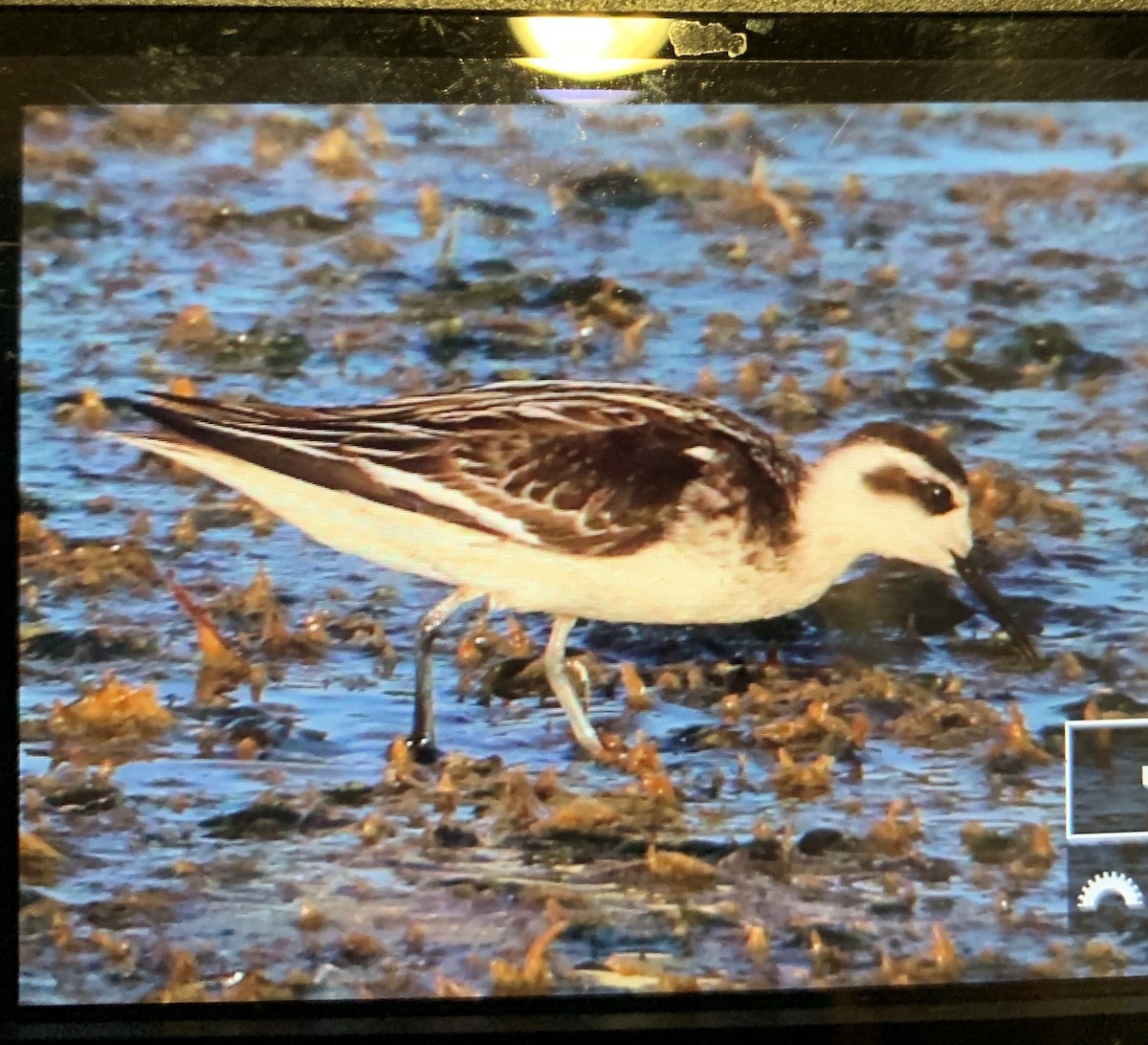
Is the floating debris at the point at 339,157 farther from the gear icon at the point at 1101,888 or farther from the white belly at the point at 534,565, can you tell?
the gear icon at the point at 1101,888

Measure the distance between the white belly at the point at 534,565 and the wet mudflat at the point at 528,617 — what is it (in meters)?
0.01

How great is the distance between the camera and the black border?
624 millimetres

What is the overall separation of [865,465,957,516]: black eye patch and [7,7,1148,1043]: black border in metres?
0.21

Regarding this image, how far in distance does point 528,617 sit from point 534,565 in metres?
0.03

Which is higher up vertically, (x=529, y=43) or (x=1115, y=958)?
(x=529, y=43)

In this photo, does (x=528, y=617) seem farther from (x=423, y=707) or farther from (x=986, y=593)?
(x=986, y=593)

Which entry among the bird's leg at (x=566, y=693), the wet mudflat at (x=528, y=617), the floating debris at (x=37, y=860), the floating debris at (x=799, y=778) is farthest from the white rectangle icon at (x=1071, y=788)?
the floating debris at (x=37, y=860)

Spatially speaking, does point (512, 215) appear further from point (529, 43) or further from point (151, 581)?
point (151, 581)

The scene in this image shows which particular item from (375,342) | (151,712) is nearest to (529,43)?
(375,342)

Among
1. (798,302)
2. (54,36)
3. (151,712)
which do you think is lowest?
(151,712)

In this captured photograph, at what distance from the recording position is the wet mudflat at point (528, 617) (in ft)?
2.06

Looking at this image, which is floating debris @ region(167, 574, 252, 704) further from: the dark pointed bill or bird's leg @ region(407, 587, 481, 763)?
the dark pointed bill

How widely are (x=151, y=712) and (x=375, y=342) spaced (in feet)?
0.78

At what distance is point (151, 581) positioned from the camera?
626mm
